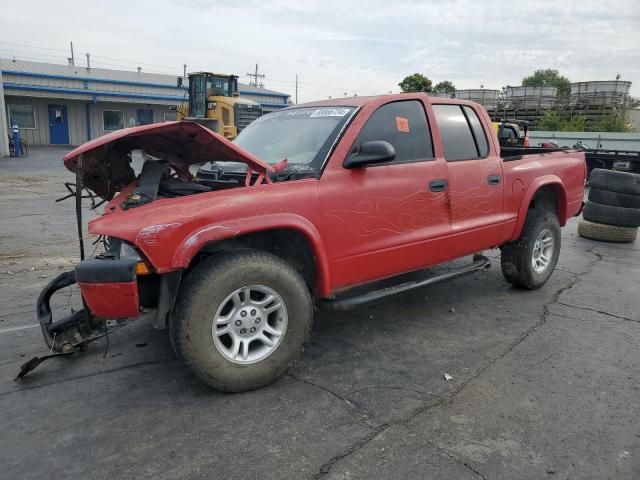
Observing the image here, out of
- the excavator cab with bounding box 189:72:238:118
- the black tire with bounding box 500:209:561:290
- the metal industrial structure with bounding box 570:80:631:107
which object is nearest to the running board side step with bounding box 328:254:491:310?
the black tire with bounding box 500:209:561:290

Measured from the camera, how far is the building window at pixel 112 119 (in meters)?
33.7

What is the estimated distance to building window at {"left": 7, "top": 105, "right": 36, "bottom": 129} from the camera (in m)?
30.1

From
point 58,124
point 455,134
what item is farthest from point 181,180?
point 58,124

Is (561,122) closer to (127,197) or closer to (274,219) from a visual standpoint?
(274,219)

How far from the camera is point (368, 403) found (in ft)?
10.3

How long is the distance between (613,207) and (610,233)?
416 millimetres

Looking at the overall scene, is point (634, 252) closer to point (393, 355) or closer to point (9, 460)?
point (393, 355)

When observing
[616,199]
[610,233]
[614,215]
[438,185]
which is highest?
[438,185]

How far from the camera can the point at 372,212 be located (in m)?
3.80

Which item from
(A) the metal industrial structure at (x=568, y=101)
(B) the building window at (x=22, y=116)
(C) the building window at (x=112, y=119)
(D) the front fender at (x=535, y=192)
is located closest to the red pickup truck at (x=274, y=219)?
(D) the front fender at (x=535, y=192)

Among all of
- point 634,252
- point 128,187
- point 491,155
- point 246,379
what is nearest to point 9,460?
point 246,379

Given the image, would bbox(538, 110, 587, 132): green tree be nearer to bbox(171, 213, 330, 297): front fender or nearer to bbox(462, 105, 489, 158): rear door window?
bbox(462, 105, 489, 158): rear door window

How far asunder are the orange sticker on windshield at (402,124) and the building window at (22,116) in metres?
31.8

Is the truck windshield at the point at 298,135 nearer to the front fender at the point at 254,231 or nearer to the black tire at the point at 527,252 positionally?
the front fender at the point at 254,231
